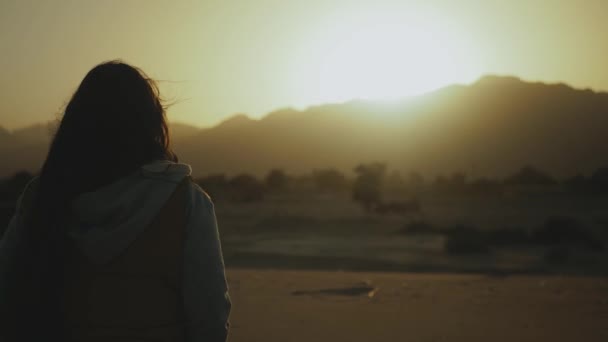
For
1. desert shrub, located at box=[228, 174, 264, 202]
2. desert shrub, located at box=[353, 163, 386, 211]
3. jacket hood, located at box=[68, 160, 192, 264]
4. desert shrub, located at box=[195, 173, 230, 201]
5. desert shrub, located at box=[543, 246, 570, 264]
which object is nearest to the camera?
jacket hood, located at box=[68, 160, 192, 264]

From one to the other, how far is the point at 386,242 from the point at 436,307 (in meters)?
13.5

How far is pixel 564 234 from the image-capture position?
70.5ft

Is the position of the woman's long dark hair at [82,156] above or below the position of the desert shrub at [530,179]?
above

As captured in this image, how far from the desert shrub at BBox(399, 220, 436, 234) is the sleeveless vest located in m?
22.8

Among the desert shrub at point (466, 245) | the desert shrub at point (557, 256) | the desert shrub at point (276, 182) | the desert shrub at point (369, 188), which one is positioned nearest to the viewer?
the desert shrub at point (557, 256)

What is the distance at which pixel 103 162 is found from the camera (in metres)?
2.29

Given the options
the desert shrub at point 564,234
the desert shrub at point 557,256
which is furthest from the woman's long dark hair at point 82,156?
the desert shrub at point 564,234

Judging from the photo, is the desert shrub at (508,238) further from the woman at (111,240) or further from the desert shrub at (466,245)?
the woman at (111,240)

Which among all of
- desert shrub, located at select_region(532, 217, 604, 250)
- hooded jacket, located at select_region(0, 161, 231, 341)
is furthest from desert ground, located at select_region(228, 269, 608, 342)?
desert shrub, located at select_region(532, 217, 604, 250)

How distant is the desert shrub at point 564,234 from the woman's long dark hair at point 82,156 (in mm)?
20302

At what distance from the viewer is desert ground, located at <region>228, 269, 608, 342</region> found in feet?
23.8

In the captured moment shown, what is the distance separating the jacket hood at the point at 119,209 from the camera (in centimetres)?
215

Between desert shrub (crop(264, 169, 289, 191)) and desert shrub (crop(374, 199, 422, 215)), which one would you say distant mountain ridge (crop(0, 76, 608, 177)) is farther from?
desert shrub (crop(374, 199, 422, 215))

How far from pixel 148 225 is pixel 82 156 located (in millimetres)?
361
